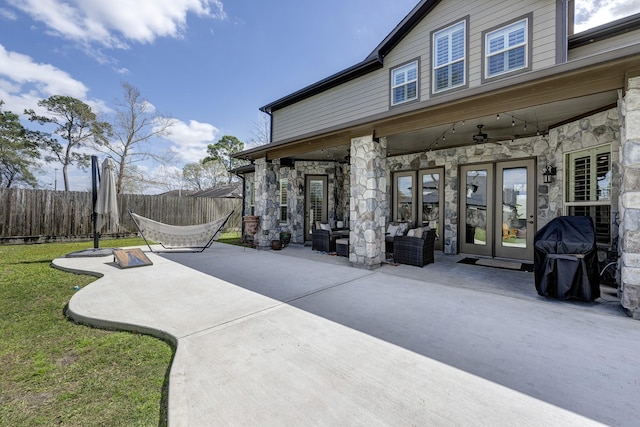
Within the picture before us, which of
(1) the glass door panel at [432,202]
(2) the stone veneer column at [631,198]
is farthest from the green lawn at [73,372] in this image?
(1) the glass door panel at [432,202]

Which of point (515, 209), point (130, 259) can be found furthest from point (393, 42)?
point (130, 259)

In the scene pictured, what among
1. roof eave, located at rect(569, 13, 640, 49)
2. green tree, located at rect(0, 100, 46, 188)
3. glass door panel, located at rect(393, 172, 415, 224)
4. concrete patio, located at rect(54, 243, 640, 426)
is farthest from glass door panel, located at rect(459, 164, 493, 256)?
green tree, located at rect(0, 100, 46, 188)

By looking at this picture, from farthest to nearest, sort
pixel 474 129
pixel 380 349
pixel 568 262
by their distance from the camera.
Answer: pixel 474 129
pixel 568 262
pixel 380 349

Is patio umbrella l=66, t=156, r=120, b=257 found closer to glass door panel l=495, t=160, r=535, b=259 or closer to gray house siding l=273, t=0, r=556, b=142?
gray house siding l=273, t=0, r=556, b=142

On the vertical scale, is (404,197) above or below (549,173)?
below

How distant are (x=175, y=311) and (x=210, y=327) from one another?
28.8 inches

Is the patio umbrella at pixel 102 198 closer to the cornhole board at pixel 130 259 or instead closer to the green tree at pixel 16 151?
the cornhole board at pixel 130 259

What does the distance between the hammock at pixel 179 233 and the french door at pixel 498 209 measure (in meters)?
6.14

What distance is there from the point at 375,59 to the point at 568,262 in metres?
6.59

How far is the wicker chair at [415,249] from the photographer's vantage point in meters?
5.65

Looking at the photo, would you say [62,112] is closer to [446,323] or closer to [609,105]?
[446,323]

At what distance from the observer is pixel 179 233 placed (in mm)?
7375

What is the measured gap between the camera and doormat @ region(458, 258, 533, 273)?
5.48 m

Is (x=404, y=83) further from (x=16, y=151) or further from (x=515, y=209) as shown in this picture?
(x=16, y=151)
